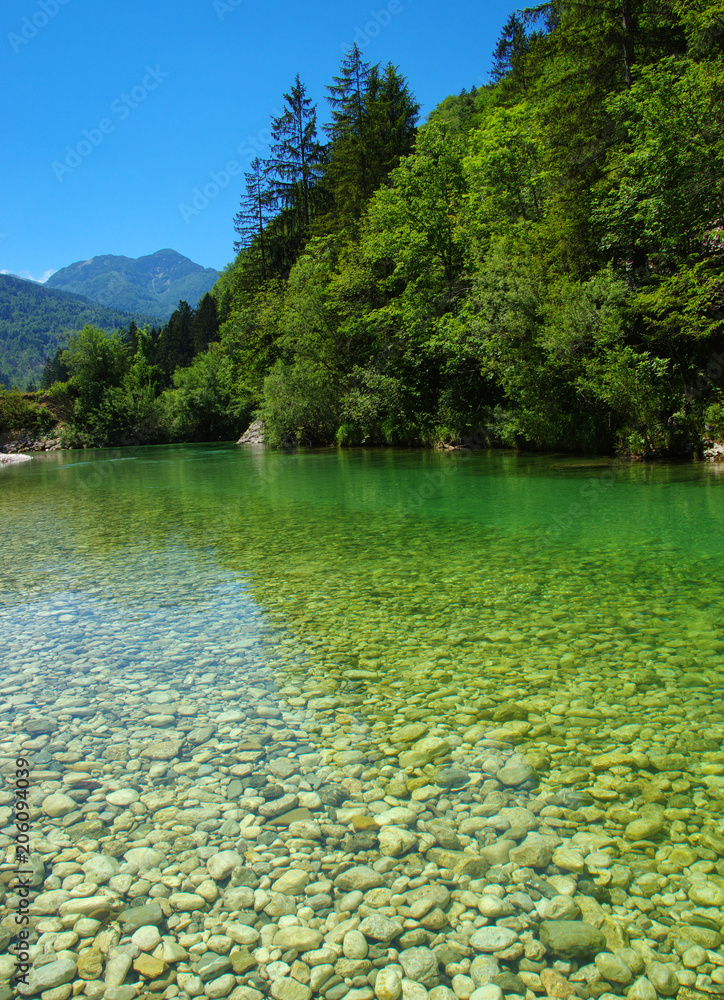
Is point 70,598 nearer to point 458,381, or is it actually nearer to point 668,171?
point 668,171

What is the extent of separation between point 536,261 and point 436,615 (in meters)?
22.6

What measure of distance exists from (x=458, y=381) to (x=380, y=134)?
25.9 m

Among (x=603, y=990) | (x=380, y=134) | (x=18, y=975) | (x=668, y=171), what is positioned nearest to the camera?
(x=603, y=990)

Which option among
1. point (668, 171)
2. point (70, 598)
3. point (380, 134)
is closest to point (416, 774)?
point (70, 598)

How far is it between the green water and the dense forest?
7225 mm

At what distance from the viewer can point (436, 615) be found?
22.1 feet

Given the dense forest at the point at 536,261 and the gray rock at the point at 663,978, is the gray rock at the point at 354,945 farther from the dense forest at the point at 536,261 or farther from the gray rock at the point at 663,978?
the dense forest at the point at 536,261

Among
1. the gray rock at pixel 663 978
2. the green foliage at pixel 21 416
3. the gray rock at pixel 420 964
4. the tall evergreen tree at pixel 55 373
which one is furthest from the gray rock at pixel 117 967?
the tall evergreen tree at pixel 55 373

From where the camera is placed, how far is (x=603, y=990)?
2338 millimetres

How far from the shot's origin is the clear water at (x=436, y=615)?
4355mm

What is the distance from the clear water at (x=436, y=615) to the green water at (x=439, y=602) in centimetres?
3

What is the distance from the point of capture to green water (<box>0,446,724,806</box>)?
457 centimetres

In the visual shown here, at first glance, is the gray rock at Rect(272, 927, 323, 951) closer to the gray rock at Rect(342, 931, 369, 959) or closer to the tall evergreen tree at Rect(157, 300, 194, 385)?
the gray rock at Rect(342, 931, 369, 959)

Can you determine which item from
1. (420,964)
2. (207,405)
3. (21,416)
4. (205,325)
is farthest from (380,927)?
(21,416)
